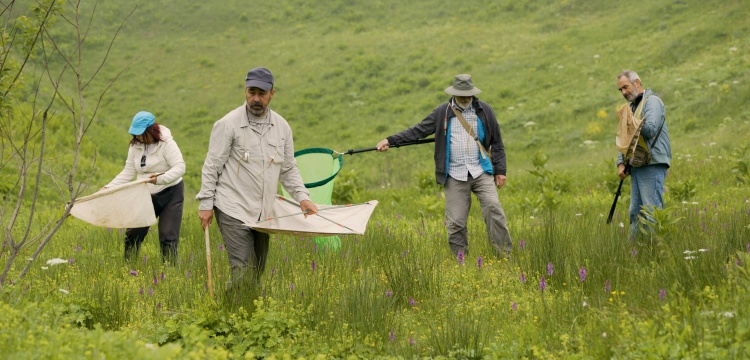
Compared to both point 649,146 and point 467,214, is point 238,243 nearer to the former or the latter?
point 467,214

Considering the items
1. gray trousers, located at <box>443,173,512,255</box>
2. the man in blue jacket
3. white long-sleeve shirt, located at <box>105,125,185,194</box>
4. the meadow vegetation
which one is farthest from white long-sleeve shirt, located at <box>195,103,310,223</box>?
the man in blue jacket

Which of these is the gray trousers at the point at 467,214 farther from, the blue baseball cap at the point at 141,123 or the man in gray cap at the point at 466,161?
the blue baseball cap at the point at 141,123

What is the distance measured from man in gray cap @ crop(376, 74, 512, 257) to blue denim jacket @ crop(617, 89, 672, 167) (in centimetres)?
138

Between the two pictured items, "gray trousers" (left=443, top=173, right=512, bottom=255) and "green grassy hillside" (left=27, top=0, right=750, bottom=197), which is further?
"green grassy hillside" (left=27, top=0, right=750, bottom=197)

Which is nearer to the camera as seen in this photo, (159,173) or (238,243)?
(238,243)

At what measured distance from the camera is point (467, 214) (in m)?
8.10

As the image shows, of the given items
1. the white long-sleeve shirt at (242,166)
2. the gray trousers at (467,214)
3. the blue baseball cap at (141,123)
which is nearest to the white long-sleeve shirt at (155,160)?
the blue baseball cap at (141,123)

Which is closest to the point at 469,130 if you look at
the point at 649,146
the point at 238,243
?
the point at 649,146

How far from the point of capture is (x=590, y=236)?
714 centimetres

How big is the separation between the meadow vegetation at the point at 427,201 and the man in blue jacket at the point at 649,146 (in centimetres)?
43

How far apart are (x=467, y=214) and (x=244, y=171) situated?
104 inches

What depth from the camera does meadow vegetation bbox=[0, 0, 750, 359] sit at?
5.04 metres

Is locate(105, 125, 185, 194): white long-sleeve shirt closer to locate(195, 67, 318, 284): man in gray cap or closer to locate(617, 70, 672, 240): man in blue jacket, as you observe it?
locate(195, 67, 318, 284): man in gray cap

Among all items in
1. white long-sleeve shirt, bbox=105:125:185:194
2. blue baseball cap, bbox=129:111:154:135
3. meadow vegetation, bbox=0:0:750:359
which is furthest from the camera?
white long-sleeve shirt, bbox=105:125:185:194
